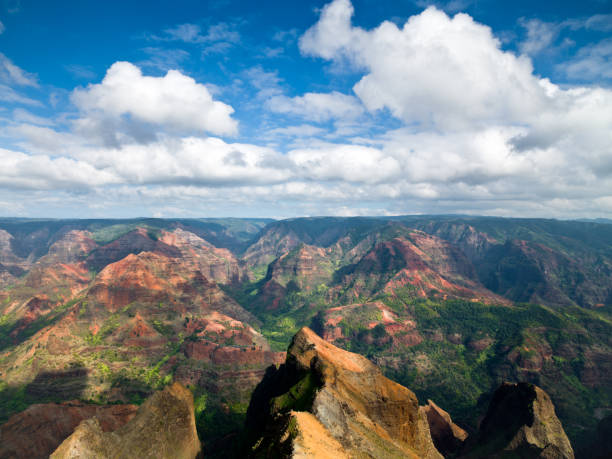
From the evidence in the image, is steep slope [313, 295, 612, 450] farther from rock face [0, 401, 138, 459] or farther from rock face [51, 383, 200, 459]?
rock face [0, 401, 138, 459]

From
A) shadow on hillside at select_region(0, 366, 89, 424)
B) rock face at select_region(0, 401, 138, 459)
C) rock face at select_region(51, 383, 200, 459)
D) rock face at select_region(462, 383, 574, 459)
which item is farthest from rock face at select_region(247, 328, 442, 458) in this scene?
shadow on hillside at select_region(0, 366, 89, 424)

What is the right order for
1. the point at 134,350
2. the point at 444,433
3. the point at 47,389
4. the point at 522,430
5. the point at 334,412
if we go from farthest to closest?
the point at 134,350 < the point at 47,389 < the point at 444,433 < the point at 522,430 < the point at 334,412

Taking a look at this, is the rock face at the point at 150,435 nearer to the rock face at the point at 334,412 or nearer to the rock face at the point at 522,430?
the rock face at the point at 334,412

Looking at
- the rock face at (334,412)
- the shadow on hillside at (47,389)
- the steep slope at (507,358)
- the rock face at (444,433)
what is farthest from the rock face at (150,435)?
the steep slope at (507,358)

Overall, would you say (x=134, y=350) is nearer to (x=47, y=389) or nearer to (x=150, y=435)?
(x=47, y=389)

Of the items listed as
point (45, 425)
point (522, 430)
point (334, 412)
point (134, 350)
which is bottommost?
point (134, 350)

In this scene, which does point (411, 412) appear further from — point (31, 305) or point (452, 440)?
point (31, 305)

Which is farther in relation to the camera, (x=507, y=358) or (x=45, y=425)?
(x=507, y=358)

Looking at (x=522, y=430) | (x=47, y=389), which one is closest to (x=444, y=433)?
(x=522, y=430)
